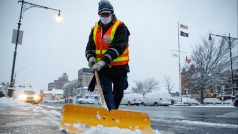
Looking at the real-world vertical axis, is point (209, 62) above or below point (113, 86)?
above

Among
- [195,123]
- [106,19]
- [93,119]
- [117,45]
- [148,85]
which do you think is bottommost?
[195,123]

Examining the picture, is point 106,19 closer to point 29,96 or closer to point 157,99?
point 29,96

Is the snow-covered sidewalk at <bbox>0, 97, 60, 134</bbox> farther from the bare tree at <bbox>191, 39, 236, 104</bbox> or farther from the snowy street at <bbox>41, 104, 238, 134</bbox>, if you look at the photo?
the bare tree at <bbox>191, 39, 236, 104</bbox>

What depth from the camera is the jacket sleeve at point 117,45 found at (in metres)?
2.98

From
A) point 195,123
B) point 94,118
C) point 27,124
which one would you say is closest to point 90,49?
point 94,118

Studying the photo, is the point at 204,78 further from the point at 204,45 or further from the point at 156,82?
the point at 156,82

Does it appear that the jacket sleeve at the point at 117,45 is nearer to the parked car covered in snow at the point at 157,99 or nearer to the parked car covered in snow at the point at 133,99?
the parked car covered in snow at the point at 157,99

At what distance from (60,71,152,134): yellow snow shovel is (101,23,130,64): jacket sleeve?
0.76 m

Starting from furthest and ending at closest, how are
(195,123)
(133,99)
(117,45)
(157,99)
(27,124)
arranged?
(133,99), (157,99), (195,123), (27,124), (117,45)

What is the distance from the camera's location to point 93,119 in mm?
2396

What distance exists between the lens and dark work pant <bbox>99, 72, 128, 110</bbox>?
10.2ft

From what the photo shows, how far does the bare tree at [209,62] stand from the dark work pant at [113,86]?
106 feet

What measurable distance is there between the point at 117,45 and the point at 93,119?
110 centimetres

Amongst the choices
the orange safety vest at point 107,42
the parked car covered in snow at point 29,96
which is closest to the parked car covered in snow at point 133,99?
the parked car covered in snow at point 29,96
